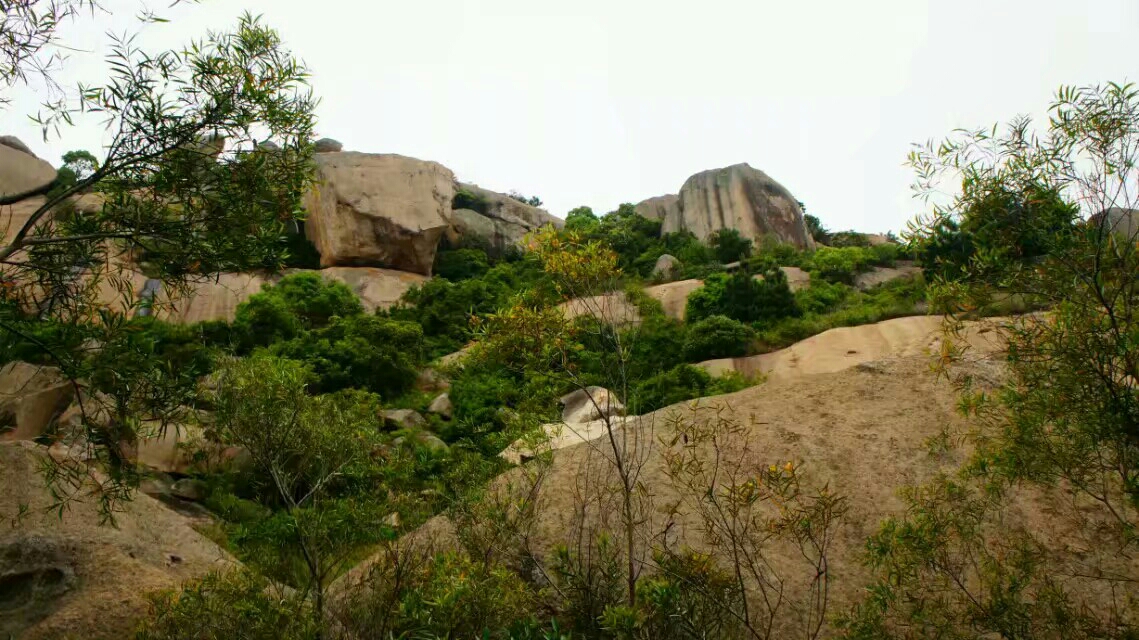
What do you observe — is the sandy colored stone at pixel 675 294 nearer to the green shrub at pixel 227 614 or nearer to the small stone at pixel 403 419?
the small stone at pixel 403 419

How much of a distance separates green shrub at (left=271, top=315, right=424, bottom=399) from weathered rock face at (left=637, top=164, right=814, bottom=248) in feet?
67.8

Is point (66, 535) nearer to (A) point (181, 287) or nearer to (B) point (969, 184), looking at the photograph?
(A) point (181, 287)

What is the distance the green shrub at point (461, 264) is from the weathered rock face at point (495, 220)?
154 centimetres

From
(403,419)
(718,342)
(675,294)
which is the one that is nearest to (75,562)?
(403,419)

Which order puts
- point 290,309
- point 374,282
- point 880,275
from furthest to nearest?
1. point 880,275
2. point 374,282
3. point 290,309

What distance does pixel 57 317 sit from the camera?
5965 millimetres

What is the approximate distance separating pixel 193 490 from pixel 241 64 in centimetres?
1162

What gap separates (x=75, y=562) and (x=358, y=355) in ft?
48.8

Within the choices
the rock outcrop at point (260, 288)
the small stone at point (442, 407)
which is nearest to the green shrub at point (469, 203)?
the rock outcrop at point (260, 288)

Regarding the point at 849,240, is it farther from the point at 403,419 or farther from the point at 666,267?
the point at 403,419

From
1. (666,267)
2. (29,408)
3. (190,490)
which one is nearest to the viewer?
(190,490)

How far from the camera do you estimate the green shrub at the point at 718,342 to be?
931 inches

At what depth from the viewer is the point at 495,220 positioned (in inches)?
1580

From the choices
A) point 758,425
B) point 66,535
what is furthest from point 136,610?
point 758,425
